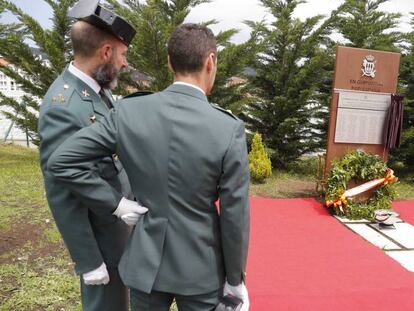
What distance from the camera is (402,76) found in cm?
780

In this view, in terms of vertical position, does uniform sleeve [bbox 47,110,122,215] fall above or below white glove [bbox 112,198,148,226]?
above

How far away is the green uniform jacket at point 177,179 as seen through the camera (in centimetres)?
127

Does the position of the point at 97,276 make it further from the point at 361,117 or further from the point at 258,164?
the point at 258,164

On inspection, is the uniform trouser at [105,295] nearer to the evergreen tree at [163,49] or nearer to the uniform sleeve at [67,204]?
the uniform sleeve at [67,204]

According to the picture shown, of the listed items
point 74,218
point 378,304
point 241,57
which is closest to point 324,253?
point 378,304

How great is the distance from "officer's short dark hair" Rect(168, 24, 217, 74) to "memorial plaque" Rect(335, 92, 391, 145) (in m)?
4.04

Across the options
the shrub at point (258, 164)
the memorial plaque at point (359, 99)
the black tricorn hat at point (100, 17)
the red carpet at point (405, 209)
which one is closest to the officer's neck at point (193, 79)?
the black tricorn hat at point (100, 17)

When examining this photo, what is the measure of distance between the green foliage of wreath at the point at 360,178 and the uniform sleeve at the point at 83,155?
13.0 feet

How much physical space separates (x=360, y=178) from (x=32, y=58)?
6.74 meters

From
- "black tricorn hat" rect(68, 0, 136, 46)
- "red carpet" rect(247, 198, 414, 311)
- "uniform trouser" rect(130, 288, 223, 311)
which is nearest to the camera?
"uniform trouser" rect(130, 288, 223, 311)

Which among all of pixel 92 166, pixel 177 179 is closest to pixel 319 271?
pixel 177 179

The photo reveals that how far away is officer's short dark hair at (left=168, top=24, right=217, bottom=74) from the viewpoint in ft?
4.25

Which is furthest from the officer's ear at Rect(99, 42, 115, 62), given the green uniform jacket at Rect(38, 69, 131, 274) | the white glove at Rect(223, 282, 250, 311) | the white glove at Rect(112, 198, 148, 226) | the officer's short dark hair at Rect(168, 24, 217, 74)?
the white glove at Rect(223, 282, 250, 311)

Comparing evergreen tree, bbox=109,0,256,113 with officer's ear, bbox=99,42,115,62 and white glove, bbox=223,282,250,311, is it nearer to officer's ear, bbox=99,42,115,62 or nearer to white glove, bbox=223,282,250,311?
officer's ear, bbox=99,42,115,62
